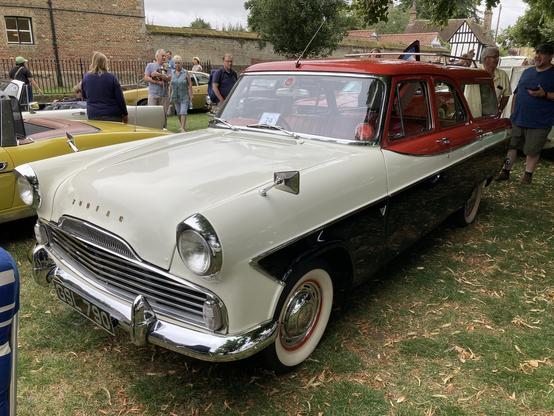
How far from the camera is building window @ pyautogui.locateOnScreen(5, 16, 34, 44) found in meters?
19.7

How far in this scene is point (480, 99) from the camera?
4.85 m

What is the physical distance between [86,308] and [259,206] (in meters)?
1.11

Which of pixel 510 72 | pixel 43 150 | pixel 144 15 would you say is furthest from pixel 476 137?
pixel 144 15

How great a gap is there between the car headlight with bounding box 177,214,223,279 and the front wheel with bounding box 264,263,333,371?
49 centimetres

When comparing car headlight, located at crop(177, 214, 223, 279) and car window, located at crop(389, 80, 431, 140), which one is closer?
car headlight, located at crop(177, 214, 223, 279)

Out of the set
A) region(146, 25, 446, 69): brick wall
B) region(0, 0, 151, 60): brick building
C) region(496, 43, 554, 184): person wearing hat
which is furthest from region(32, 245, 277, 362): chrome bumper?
region(146, 25, 446, 69): brick wall

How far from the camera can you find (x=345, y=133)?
3229 millimetres

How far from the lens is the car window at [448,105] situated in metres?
3.98

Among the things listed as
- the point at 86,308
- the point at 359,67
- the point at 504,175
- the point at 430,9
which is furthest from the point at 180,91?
the point at 86,308

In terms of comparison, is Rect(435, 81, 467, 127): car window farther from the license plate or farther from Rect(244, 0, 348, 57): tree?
Rect(244, 0, 348, 57): tree

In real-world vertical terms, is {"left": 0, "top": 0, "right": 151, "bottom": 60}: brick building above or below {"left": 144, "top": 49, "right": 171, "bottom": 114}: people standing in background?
above

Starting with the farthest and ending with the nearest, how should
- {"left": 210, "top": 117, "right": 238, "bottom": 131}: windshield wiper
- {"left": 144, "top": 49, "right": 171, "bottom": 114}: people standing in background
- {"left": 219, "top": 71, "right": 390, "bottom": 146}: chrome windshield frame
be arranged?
{"left": 144, "top": 49, "right": 171, "bottom": 114}: people standing in background < {"left": 210, "top": 117, "right": 238, "bottom": 131}: windshield wiper < {"left": 219, "top": 71, "right": 390, "bottom": 146}: chrome windshield frame

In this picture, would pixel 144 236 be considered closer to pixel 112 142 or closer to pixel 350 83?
pixel 350 83

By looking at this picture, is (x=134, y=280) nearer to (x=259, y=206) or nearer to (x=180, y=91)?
(x=259, y=206)
